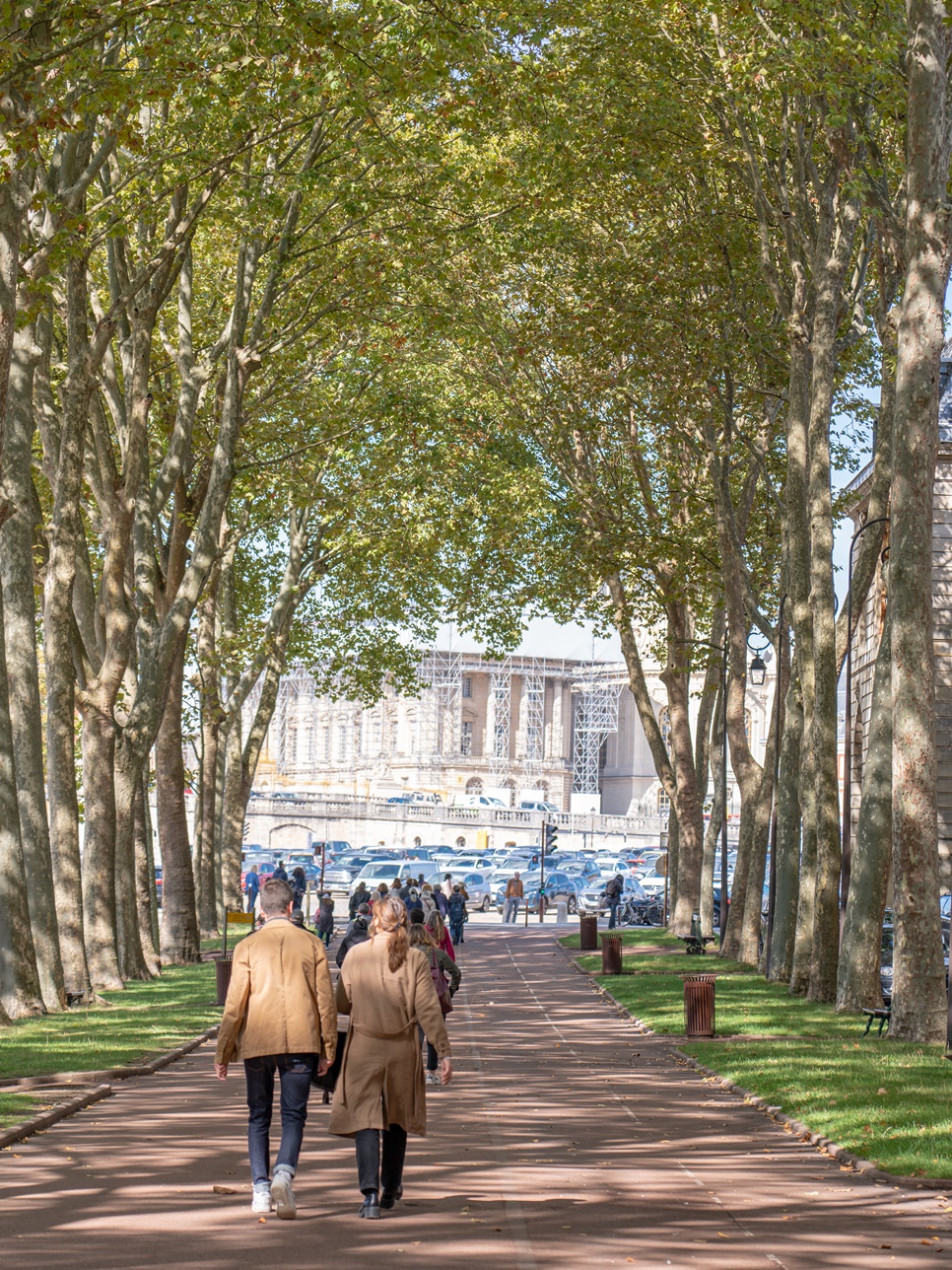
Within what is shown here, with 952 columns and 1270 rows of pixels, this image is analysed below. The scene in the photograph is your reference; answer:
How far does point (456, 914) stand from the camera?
36.7 meters

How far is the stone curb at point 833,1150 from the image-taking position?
9562 mm

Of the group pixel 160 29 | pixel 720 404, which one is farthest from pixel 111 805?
pixel 720 404

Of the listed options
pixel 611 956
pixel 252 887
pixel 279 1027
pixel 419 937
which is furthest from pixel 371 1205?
pixel 252 887

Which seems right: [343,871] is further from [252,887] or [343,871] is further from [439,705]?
[439,705]

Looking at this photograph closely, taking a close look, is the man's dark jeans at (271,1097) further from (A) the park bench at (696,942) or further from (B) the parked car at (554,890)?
(B) the parked car at (554,890)

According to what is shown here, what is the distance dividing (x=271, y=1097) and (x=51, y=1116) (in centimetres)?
406

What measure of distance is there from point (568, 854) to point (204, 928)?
43.7 meters

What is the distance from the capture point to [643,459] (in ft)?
123

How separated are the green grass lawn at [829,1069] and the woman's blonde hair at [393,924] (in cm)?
328

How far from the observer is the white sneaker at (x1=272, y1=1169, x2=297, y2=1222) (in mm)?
8148

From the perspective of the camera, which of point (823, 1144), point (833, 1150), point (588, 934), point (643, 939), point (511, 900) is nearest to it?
point (833, 1150)

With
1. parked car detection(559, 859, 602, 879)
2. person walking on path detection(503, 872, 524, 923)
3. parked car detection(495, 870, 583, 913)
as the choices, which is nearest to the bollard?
person walking on path detection(503, 872, 524, 923)

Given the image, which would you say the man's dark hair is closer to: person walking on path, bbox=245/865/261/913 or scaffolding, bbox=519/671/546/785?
person walking on path, bbox=245/865/261/913

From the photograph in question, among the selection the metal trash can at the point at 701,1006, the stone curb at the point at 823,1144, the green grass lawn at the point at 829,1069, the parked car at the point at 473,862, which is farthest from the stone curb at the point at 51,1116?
the parked car at the point at 473,862
